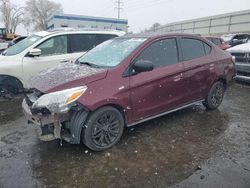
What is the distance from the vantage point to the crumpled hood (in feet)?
12.6

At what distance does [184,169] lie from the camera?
141 inches

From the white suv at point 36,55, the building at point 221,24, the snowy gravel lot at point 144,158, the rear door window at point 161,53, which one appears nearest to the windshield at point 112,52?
the rear door window at point 161,53

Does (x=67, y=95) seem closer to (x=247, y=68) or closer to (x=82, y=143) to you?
(x=82, y=143)

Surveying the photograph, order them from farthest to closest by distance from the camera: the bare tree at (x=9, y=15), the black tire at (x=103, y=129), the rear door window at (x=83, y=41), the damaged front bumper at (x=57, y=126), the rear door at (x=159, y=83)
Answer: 1. the bare tree at (x=9, y=15)
2. the rear door window at (x=83, y=41)
3. the rear door at (x=159, y=83)
4. the black tire at (x=103, y=129)
5. the damaged front bumper at (x=57, y=126)

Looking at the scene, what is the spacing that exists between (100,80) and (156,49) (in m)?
1.32

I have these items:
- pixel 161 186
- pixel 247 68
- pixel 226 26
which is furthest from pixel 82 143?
pixel 226 26

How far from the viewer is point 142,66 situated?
13.8ft

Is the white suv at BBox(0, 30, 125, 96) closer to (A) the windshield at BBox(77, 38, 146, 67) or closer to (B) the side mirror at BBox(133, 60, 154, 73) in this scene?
(A) the windshield at BBox(77, 38, 146, 67)

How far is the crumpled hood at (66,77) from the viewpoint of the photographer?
3846 mm

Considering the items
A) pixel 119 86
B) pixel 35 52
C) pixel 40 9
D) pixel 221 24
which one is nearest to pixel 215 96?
pixel 119 86

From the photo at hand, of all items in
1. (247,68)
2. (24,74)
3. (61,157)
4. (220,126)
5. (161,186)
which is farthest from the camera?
(247,68)

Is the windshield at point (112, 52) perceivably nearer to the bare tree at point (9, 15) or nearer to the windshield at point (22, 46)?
the windshield at point (22, 46)

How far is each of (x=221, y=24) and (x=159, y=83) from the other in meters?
34.4

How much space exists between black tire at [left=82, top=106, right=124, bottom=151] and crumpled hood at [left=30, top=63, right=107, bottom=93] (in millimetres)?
505
